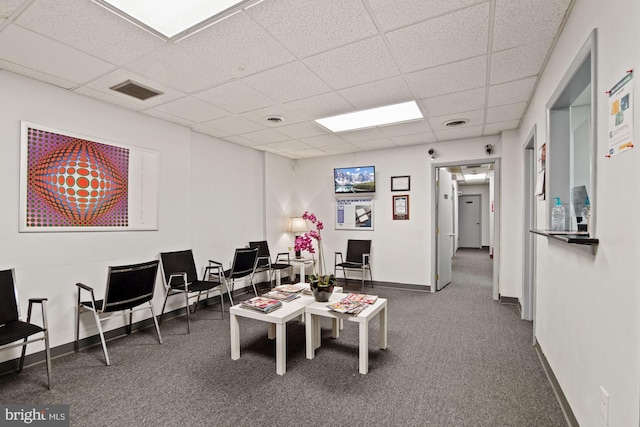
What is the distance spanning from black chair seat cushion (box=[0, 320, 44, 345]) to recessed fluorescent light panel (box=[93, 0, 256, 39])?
2304 mm

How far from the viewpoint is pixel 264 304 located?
9.15 feet

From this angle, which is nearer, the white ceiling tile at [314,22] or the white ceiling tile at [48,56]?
the white ceiling tile at [314,22]

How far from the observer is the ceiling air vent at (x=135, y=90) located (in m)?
2.82

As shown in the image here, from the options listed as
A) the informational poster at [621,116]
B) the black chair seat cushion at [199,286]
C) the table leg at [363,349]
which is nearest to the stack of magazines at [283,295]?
the table leg at [363,349]

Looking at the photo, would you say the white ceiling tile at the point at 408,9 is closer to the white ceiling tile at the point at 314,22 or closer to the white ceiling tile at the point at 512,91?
the white ceiling tile at the point at 314,22

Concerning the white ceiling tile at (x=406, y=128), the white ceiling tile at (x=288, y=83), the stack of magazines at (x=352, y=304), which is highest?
the white ceiling tile at (x=288, y=83)

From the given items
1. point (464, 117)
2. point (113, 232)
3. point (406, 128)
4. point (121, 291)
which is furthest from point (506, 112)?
point (113, 232)

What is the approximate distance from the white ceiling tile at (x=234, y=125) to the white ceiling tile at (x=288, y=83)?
89 centimetres

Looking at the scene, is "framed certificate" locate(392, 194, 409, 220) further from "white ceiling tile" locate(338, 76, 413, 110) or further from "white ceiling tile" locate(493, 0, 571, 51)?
"white ceiling tile" locate(493, 0, 571, 51)

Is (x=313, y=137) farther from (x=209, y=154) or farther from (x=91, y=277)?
(x=91, y=277)

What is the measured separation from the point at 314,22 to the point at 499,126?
345 cm

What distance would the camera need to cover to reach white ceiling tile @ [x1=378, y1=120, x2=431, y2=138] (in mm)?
4117

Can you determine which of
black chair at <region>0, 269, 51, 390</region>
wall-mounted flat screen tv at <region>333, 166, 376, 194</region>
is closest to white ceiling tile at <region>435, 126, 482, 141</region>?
wall-mounted flat screen tv at <region>333, 166, 376, 194</region>

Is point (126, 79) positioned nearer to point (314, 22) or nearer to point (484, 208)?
point (314, 22)
